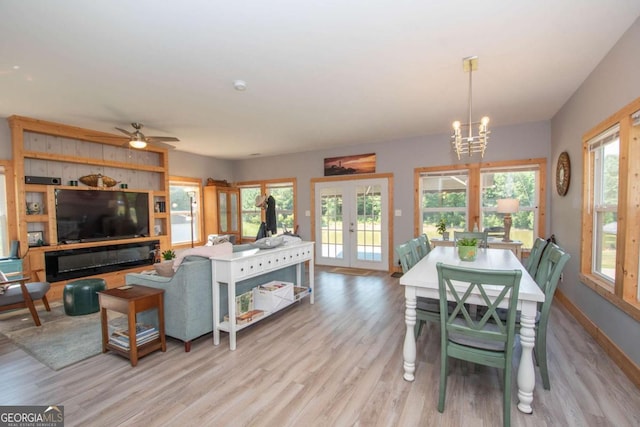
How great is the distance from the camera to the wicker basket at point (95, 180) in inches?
190

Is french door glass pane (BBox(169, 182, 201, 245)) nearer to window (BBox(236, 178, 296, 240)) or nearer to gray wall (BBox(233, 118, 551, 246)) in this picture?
window (BBox(236, 178, 296, 240))

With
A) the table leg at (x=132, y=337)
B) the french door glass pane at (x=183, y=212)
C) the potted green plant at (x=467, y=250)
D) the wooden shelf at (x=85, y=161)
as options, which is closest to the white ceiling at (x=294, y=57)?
the wooden shelf at (x=85, y=161)

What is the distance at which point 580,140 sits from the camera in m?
3.41

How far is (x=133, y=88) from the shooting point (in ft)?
10.5

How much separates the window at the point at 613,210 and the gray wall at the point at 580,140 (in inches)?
4.6

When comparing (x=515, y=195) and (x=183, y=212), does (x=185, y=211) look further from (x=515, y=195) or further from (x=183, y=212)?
(x=515, y=195)

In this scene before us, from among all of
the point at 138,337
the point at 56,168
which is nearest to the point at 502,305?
the point at 138,337

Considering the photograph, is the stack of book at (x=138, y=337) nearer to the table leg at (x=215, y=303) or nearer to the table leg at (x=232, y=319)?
the table leg at (x=215, y=303)

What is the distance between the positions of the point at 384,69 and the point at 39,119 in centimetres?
492

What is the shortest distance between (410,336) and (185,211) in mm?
6089

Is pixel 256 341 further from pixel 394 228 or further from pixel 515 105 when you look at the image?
pixel 515 105

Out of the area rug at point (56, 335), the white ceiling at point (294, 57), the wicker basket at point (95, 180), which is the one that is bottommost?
the area rug at point (56, 335)

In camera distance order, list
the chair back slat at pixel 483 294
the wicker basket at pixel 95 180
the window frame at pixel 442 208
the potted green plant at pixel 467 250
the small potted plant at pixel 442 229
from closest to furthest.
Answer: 1. the chair back slat at pixel 483 294
2. the potted green plant at pixel 467 250
3. the wicker basket at pixel 95 180
4. the small potted plant at pixel 442 229
5. the window frame at pixel 442 208

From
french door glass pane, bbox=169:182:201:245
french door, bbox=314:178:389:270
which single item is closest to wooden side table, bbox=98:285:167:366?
french door glass pane, bbox=169:182:201:245
